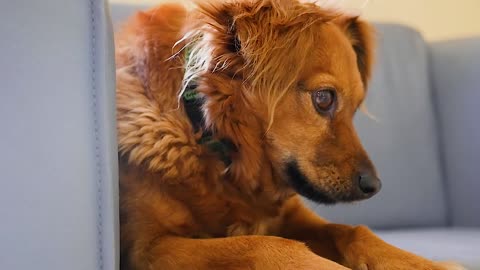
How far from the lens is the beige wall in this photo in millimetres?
2189

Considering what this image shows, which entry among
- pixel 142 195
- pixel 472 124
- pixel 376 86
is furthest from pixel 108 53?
pixel 472 124

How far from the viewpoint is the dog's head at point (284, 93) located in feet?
3.23

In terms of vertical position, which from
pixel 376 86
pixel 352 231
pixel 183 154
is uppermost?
pixel 376 86

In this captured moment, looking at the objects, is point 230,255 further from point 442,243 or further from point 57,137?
point 442,243

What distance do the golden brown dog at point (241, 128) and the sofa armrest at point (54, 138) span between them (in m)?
0.30

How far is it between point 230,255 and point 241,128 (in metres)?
0.26

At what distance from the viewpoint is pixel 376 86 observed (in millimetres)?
1757

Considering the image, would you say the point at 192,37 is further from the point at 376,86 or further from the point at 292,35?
the point at 376,86

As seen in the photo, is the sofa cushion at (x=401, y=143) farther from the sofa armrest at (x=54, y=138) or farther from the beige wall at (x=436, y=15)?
the sofa armrest at (x=54, y=138)

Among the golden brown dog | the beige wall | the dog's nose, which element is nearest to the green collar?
the golden brown dog

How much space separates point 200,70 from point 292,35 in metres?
0.17

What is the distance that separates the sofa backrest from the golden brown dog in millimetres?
615

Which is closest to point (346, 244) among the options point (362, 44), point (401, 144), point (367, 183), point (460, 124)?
point (367, 183)

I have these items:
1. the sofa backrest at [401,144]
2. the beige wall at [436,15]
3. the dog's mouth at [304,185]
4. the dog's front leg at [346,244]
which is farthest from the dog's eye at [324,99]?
the beige wall at [436,15]
